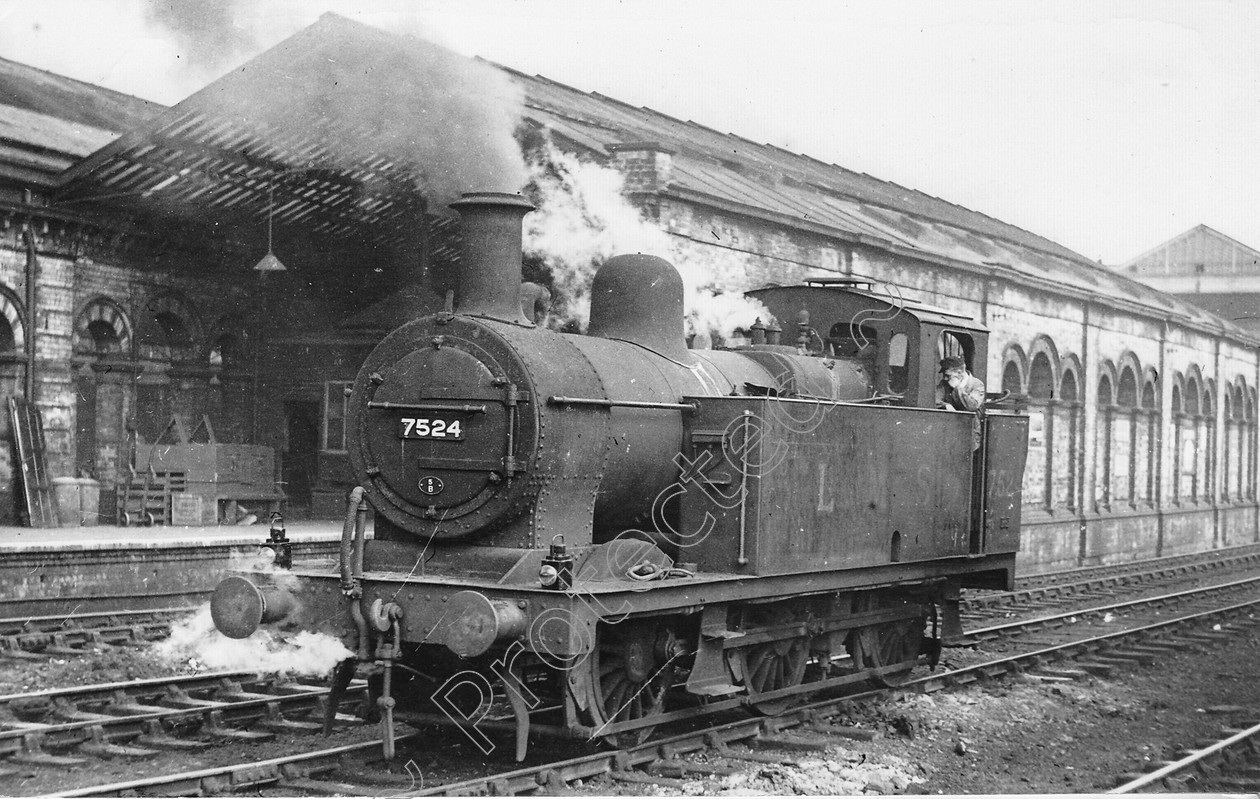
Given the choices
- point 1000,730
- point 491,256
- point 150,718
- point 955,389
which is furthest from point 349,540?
point 955,389

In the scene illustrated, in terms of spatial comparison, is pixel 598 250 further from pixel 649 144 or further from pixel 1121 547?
pixel 1121 547

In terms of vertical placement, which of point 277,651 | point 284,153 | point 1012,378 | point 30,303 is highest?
point 284,153

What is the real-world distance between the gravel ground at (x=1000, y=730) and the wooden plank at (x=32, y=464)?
6134 mm

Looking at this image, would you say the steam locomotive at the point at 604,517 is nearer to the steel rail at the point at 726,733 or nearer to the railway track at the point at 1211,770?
the steel rail at the point at 726,733

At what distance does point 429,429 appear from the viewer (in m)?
7.36

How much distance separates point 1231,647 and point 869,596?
5886 millimetres

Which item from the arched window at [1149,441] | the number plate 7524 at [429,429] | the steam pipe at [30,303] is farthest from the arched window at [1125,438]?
the number plate 7524 at [429,429]

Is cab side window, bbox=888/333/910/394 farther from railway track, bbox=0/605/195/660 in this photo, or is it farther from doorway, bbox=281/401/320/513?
doorway, bbox=281/401/320/513

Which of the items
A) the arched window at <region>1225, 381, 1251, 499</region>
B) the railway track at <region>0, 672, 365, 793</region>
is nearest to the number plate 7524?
the railway track at <region>0, 672, 365, 793</region>

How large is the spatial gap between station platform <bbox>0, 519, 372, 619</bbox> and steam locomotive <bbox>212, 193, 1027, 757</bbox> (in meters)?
5.23

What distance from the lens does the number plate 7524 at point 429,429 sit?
7.28 meters

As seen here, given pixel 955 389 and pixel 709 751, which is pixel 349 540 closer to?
pixel 709 751

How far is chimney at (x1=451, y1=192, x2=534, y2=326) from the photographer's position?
762 cm

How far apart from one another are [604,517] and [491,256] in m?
1.69
